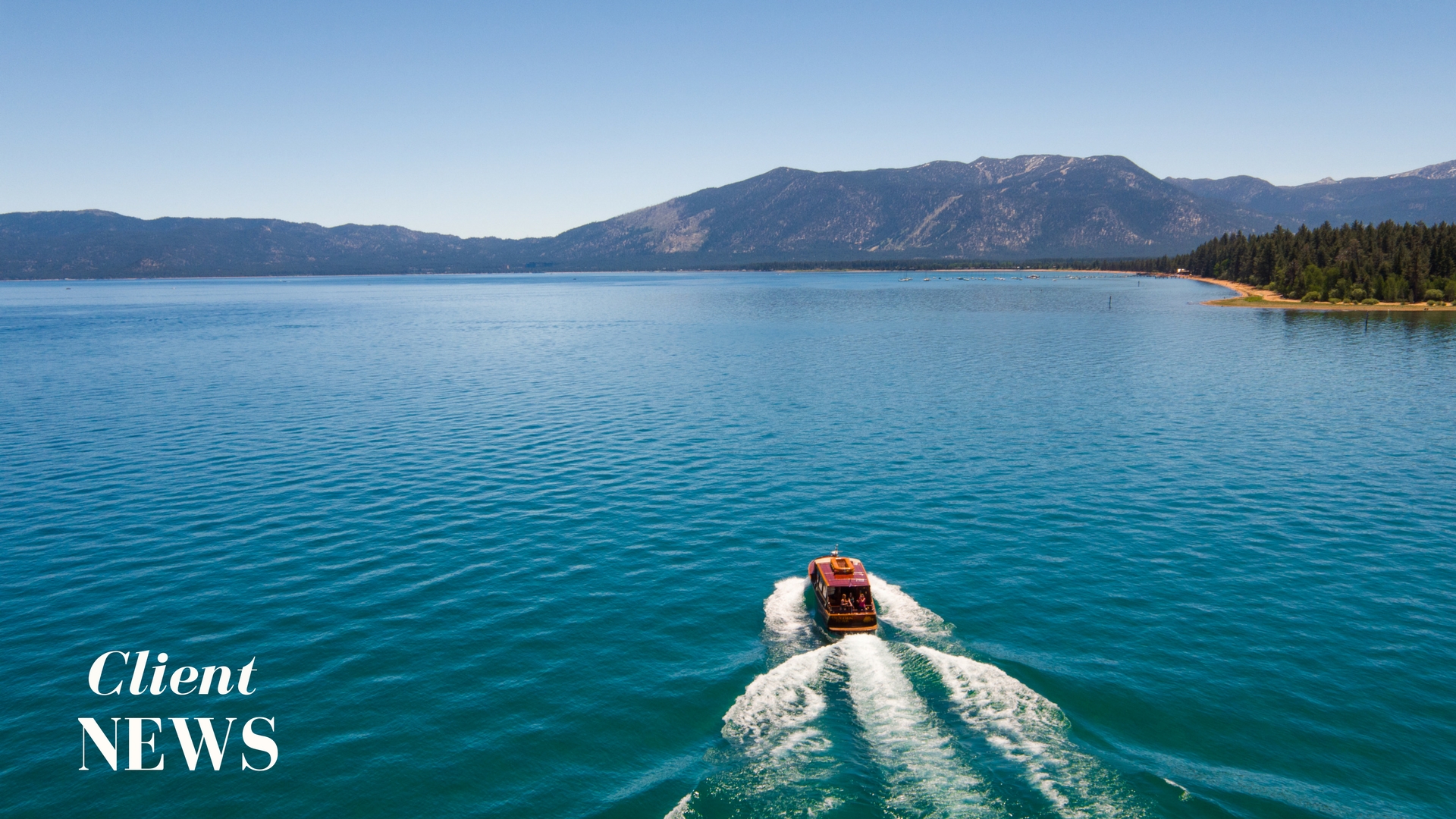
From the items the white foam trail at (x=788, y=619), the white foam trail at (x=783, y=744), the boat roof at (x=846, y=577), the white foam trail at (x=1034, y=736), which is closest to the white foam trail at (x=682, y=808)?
the white foam trail at (x=783, y=744)

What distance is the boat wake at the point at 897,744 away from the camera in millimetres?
27703

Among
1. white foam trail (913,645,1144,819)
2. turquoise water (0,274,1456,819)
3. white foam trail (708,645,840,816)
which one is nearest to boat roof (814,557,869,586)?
turquoise water (0,274,1456,819)

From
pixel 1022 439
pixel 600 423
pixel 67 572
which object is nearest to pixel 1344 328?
pixel 1022 439

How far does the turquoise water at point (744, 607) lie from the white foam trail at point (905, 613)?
28 centimetres

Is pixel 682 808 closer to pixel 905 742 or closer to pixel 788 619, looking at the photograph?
pixel 905 742

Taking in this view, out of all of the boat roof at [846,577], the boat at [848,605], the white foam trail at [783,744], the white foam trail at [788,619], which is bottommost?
the white foam trail at [783,744]

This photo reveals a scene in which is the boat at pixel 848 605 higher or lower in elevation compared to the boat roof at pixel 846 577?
lower

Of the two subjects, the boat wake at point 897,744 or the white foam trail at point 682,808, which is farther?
the boat wake at point 897,744

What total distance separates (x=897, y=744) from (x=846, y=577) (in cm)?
1086

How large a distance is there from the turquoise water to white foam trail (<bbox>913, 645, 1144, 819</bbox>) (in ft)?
0.46

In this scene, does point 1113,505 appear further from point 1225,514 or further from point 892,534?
point 892,534

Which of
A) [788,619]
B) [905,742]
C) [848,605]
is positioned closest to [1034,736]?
[905,742]

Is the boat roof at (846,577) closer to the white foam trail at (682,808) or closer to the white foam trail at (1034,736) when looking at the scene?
the white foam trail at (1034,736)

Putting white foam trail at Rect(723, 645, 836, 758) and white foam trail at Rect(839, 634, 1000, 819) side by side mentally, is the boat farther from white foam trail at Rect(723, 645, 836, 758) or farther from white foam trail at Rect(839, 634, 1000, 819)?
white foam trail at Rect(723, 645, 836, 758)
